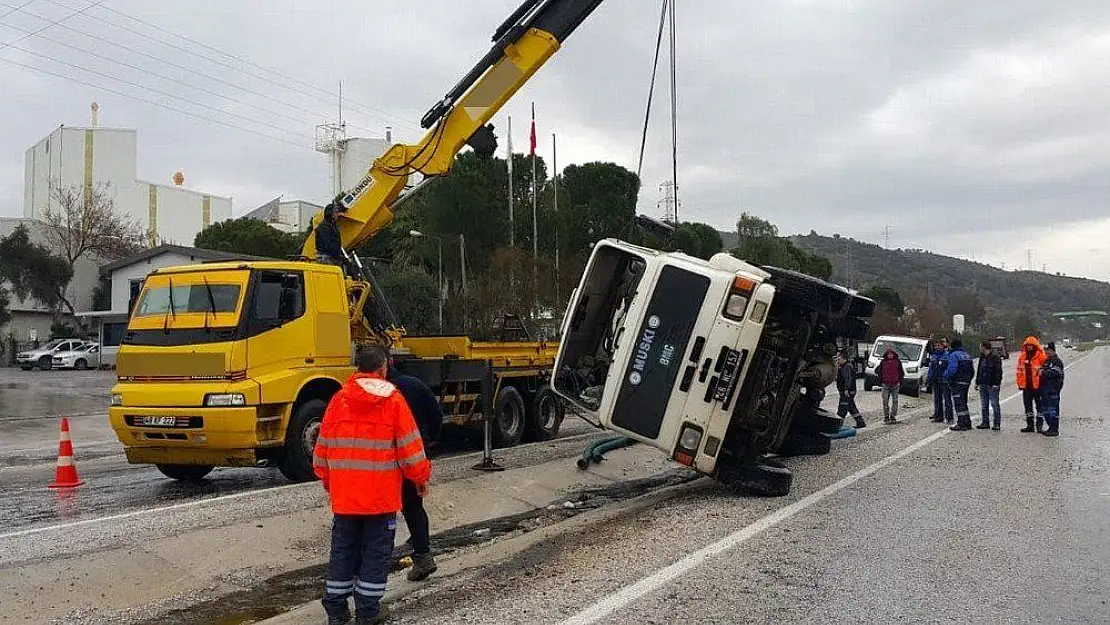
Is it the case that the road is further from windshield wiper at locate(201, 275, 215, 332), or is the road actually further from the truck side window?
windshield wiper at locate(201, 275, 215, 332)

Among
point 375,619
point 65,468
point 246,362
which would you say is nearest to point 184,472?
point 65,468

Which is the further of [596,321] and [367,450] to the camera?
[596,321]

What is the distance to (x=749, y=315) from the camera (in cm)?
779

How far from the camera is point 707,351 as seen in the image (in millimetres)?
7828

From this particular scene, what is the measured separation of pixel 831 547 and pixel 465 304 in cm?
2247

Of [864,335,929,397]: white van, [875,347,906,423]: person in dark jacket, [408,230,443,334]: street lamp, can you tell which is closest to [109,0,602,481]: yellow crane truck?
[875,347,906,423]: person in dark jacket

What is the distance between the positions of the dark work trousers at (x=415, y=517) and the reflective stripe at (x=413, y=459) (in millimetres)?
739

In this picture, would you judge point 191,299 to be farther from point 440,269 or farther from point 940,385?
point 440,269

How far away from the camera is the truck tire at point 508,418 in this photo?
501 inches

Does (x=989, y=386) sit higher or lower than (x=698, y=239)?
lower

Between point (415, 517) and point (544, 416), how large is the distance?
26.2ft

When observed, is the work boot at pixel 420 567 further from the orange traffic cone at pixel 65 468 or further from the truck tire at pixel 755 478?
the orange traffic cone at pixel 65 468

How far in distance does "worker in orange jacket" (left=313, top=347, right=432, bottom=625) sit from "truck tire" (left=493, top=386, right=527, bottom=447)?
764 cm

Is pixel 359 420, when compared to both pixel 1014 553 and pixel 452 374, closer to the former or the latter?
pixel 1014 553
